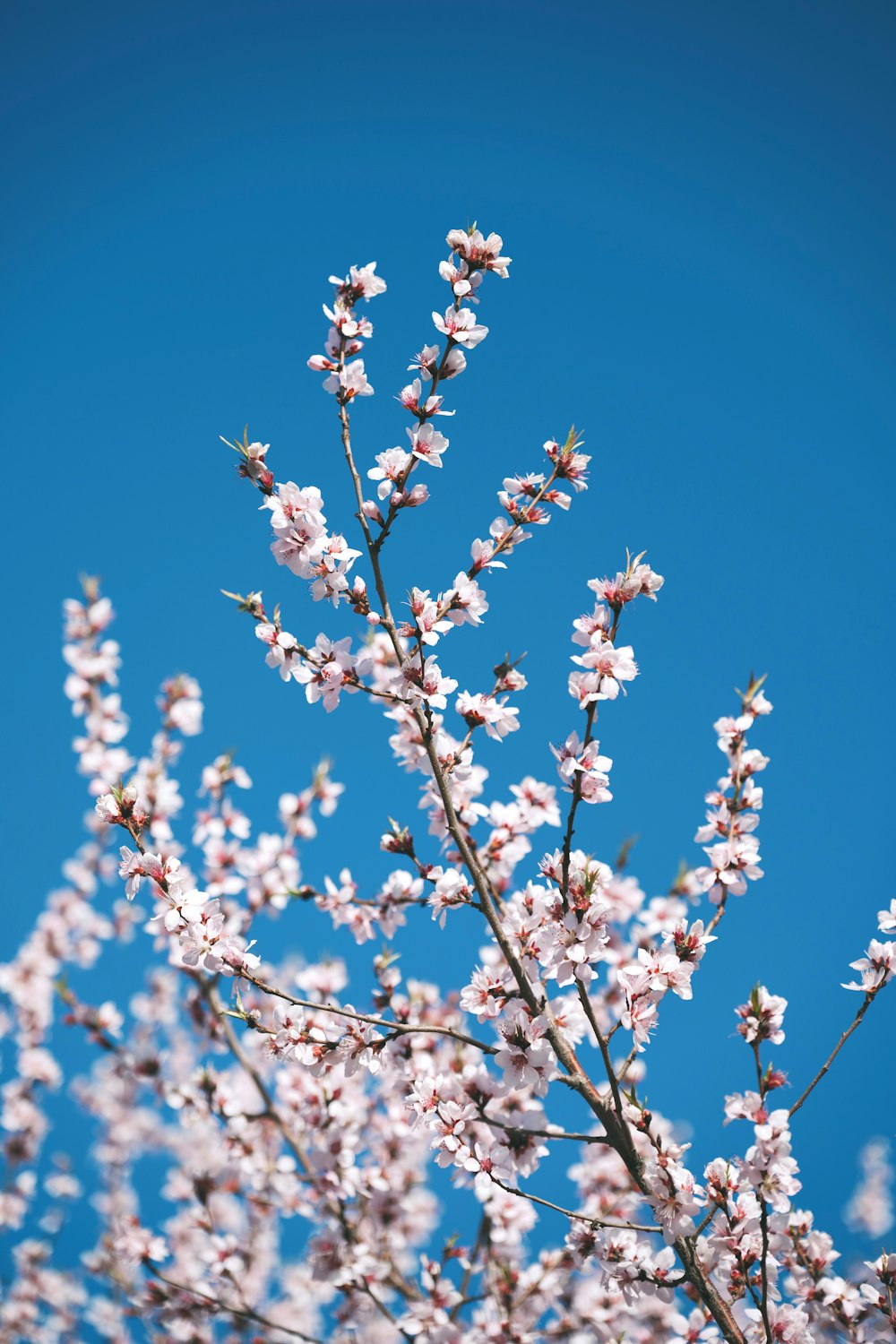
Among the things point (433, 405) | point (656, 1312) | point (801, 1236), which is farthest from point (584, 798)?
point (656, 1312)

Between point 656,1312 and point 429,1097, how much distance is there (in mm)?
3385

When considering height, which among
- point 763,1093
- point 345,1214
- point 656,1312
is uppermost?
point 763,1093

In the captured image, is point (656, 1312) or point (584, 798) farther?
point (656, 1312)

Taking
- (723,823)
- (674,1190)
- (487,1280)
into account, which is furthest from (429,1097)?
(487,1280)

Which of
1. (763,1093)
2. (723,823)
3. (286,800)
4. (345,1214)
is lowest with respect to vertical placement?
(345,1214)

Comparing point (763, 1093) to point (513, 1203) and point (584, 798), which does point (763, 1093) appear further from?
point (513, 1203)

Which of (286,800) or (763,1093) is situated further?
(286,800)

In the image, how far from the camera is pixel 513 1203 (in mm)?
4793

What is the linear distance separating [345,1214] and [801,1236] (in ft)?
8.75

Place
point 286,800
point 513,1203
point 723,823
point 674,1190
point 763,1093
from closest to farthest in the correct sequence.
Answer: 1. point 674,1190
2. point 763,1093
3. point 723,823
4. point 513,1203
5. point 286,800

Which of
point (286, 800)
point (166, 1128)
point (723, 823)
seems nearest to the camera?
point (723, 823)

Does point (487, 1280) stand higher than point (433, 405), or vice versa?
point (433, 405)

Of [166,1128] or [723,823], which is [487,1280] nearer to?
[723,823]

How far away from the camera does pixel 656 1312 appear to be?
5.34 meters
